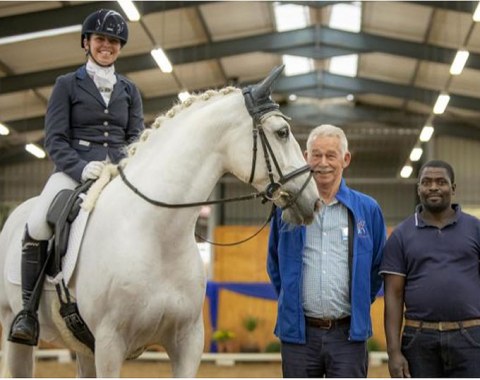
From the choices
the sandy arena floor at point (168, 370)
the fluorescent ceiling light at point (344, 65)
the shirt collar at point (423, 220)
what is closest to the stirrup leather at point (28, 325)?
the shirt collar at point (423, 220)

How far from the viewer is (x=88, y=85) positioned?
189 inches

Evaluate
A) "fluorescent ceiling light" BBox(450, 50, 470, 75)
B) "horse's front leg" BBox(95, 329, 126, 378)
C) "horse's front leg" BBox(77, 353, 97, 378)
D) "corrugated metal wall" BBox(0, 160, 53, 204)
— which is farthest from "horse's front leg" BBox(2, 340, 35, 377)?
"corrugated metal wall" BBox(0, 160, 53, 204)

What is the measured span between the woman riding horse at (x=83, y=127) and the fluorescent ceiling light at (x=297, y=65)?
2092 centimetres

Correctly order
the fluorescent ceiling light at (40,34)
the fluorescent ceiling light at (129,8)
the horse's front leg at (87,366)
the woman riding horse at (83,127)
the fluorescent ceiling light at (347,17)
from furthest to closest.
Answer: the fluorescent ceiling light at (347,17), the fluorescent ceiling light at (40,34), the fluorescent ceiling light at (129,8), the horse's front leg at (87,366), the woman riding horse at (83,127)

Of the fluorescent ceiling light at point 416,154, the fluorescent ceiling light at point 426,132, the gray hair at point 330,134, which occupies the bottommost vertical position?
the gray hair at point 330,134

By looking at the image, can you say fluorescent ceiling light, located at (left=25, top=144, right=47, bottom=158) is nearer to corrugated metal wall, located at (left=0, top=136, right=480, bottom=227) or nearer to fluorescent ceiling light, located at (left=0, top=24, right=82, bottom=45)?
corrugated metal wall, located at (left=0, top=136, right=480, bottom=227)

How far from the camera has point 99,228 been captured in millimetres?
4340

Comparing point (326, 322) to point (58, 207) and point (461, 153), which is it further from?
point (461, 153)

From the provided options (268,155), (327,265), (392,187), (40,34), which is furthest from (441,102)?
(268,155)

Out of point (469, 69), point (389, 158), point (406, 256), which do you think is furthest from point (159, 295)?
Answer: point (389, 158)

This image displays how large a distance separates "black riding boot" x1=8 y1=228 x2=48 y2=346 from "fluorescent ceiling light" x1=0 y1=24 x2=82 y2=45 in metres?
12.3

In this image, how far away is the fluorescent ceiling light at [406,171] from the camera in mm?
28519

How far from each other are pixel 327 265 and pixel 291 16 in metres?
17.9

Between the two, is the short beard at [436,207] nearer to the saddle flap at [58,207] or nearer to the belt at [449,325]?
the belt at [449,325]
